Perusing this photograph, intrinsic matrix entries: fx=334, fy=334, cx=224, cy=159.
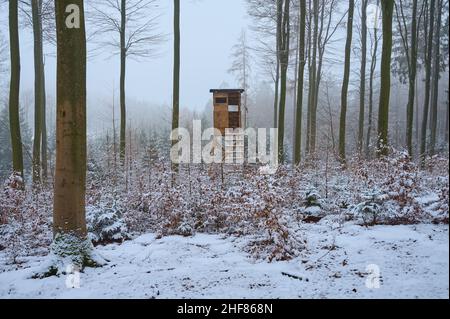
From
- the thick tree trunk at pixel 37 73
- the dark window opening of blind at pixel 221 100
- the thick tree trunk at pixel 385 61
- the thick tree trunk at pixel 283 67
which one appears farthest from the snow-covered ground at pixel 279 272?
the dark window opening of blind at pixel 221 100

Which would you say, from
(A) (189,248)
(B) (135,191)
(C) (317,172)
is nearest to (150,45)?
(B) (135,191)

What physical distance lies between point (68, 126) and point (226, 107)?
1385cm

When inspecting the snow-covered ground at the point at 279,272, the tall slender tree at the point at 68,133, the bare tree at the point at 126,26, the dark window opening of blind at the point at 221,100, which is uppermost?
the bare tree at the point at 126,26

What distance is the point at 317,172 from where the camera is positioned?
10.2 metres

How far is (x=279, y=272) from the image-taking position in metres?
4.84

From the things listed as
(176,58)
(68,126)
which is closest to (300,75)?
(176,58)

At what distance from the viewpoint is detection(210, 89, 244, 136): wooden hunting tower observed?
18500 millimetres

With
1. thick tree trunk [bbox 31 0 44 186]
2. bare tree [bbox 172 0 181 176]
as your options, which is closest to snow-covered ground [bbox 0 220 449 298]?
bare tree [bbox 172 0 181 176]

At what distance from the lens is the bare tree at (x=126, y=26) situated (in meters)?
15.5

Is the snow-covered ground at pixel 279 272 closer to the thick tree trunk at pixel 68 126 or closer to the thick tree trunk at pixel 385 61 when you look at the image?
the thick tree trunk at pixel 68 126

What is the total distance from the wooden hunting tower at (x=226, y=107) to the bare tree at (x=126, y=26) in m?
4.39

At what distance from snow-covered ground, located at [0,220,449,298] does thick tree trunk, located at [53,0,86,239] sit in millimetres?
928

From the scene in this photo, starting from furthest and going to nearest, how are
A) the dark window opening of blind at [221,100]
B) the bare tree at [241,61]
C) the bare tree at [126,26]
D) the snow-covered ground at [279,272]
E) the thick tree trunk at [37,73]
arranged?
1. the bare tree at [241,61]
2. the dark window opening of blind at [221,100]
3. the bare tree at [126,26]
4. the thick tree trunk at [37,73]
5. the snow-covered ground at [279,272]

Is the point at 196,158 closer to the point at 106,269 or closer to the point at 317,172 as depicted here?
the point at 317,172
